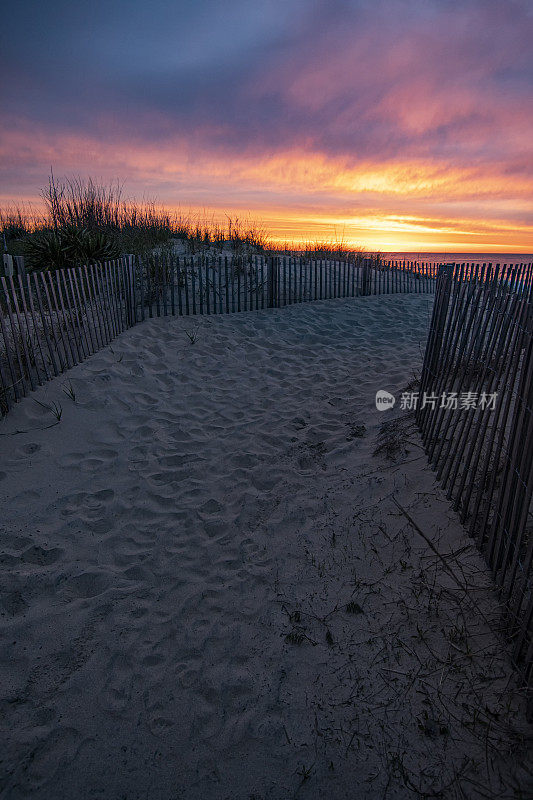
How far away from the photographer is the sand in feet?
6.23

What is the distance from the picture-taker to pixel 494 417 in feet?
9.13

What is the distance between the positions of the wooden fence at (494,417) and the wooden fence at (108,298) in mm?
4200

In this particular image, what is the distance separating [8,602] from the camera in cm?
267

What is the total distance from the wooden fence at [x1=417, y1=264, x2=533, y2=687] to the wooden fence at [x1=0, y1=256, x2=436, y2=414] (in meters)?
4.20

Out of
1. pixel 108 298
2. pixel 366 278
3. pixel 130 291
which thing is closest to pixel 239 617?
pixel 108 298

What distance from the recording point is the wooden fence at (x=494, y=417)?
2314 millimetres

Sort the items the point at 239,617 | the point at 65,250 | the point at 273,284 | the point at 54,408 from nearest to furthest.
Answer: the point at 239,617, the point at 54,408, the point at 65,250, the point at 273,284

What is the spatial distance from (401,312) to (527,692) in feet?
31.2

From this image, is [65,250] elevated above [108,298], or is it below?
above

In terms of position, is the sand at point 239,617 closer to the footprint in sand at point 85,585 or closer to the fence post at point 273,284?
the footprint in sand at point 85,585

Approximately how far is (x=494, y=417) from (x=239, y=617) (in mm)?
2004

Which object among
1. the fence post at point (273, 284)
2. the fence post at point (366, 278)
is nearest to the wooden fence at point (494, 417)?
the fence post at point (273, 284)

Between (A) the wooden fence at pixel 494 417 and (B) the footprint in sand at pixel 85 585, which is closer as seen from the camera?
(A) the wooden fence at pixel 494 417

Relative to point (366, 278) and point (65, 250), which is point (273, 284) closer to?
point (366, 278)
